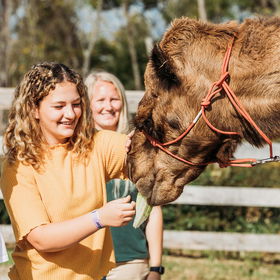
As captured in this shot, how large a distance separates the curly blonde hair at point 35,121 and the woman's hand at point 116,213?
480 mm

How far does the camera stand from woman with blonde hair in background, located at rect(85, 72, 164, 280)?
13.7 feet

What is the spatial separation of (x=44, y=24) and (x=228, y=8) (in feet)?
34.8

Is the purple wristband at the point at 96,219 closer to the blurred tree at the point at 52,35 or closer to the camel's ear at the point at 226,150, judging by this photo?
the camel's ear at the point at 226,150

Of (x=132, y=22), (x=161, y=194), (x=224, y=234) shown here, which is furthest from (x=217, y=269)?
(x=132, y=22)

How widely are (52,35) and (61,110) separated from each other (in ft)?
101

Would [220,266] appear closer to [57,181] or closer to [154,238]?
[154,238]

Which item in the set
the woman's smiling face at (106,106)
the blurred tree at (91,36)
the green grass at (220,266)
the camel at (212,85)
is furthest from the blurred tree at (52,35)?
the camel at (212,85)

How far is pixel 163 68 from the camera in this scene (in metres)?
3.21

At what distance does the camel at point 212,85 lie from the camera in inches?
123

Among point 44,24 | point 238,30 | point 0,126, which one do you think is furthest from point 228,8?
point 238,30

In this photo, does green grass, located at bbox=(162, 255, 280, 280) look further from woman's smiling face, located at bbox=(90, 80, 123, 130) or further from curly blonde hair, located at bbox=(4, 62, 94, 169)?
curly blonde hair, located at bbox=(4, 62, 94, 169)

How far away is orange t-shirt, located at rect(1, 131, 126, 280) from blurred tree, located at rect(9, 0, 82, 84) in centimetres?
2397

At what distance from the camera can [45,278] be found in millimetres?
3174

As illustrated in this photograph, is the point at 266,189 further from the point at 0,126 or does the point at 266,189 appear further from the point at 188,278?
the point at 0,126
